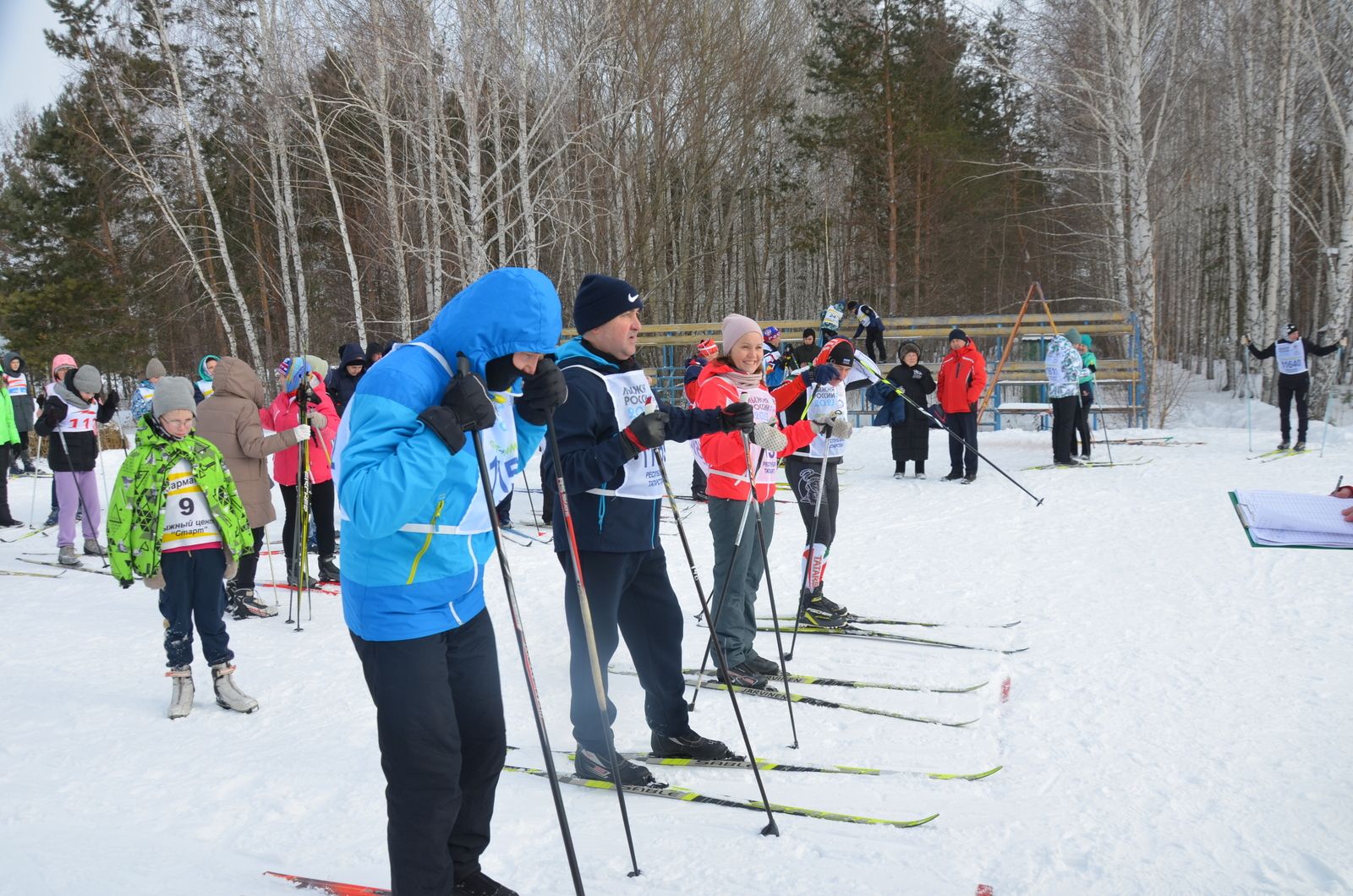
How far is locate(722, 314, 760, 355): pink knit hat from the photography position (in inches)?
171

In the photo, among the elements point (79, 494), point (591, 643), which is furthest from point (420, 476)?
point (79, 494)

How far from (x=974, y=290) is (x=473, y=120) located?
68.1 ft

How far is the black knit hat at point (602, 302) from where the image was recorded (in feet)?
10.9

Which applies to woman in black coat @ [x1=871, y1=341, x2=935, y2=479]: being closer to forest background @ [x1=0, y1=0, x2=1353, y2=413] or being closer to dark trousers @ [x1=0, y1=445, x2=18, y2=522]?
forest background @ [x1=0, y1=0, x2=1353, y2=413]

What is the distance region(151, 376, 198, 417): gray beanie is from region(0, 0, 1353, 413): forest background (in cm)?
959

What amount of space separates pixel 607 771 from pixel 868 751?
3.59ft

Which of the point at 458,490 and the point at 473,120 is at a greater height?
the point at 473,120

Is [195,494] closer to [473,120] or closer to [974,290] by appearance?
[473,120]

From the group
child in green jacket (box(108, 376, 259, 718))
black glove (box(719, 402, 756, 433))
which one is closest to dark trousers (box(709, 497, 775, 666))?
black glove (box(719, 402, 756, 433))

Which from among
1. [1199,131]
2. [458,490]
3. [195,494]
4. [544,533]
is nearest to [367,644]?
[458,490]

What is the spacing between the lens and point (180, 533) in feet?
14.2

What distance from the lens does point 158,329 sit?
84.2 feet

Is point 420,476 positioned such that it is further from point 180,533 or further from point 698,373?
point 698,373

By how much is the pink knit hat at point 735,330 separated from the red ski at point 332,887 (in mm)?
2743
